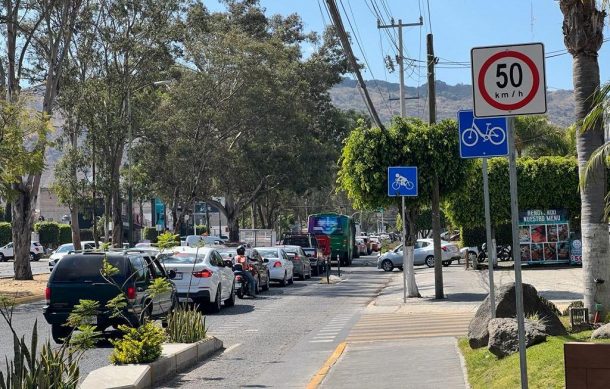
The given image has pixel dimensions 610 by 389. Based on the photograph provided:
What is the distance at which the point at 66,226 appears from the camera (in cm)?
9219

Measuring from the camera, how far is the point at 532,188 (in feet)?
140

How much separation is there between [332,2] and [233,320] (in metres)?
10.3

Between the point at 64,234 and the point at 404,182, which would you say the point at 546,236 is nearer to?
the point at 404,182

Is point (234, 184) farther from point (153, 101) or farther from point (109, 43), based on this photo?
point (109, 43)

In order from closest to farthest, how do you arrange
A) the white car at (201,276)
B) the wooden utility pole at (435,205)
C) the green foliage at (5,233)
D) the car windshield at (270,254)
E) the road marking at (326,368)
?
the road marking at (326,368)
the white car at (201,276)
the wooden utility pole at (435,205)
the car windshield at (270,254)
the green foliage at (5,233)

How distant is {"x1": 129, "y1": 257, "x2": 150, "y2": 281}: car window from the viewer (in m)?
16.4

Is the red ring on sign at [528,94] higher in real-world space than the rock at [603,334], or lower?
higher

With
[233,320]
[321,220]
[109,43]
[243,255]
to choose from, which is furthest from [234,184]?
[233,320]

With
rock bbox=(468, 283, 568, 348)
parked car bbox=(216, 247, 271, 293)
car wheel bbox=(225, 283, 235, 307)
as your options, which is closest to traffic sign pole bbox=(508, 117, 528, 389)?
rock bbox=(468, 283, 568, 348)

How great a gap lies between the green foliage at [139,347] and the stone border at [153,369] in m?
0.14

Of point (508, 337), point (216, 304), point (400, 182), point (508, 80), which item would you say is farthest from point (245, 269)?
point (508, 80)

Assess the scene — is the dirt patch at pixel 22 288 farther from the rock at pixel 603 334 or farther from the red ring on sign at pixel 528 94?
the red ring on sign at pixel 528 94

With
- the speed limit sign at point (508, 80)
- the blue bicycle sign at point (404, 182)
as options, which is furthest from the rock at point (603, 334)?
the blue bicycle sign at point (404, 182)

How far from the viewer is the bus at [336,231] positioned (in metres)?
59.5
